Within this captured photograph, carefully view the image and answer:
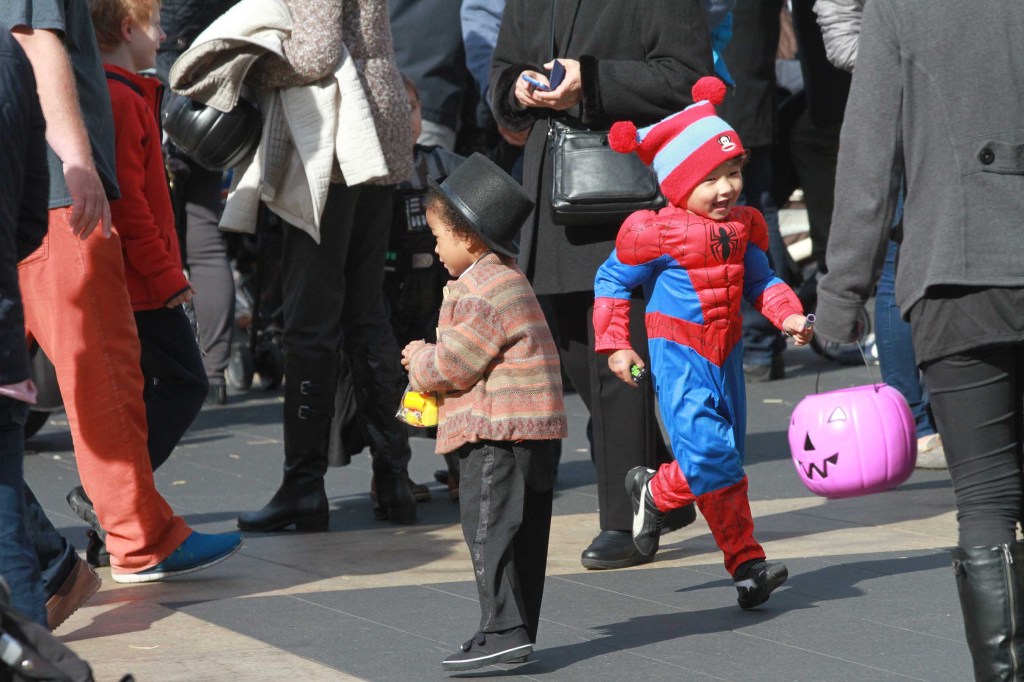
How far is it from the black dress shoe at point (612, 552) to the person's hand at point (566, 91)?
56.5 inches

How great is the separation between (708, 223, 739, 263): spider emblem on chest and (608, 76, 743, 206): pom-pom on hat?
0.50ft

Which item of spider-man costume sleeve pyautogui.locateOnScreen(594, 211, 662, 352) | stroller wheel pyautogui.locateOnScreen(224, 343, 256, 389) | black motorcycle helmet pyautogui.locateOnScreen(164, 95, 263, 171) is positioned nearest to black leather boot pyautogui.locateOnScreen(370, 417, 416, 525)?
black motorcycle helmet pyautogui.locateOnScreen(164, 95, 263, 171)

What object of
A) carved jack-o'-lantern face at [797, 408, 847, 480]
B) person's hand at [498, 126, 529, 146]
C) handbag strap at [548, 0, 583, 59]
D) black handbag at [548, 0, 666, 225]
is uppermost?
handbag strap at [548, 0, 583, 59]

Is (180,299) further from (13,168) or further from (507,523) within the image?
(13,168)

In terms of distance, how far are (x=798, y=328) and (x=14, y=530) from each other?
7.54 ft

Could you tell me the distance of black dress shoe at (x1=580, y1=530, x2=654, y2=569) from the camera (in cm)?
550

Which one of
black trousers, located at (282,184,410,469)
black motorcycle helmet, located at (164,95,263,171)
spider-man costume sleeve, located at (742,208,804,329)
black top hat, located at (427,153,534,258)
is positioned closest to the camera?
black top hat, located at (427,153,534,258)

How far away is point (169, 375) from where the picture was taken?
5527 millimetres

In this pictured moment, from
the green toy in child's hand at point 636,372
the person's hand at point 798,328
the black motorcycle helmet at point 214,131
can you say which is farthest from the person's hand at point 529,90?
the person's hand at point 798,328

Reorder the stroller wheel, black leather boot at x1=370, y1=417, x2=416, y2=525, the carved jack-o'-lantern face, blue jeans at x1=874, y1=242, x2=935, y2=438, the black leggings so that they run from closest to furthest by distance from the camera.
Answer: the black leggings, the carved jack-o'-lantern face, black leather boot at x1=370, y1=417, x2=416, y2=525, blue jeans at x1=874, y1=242, x2=935, y2=438, the stroller wheel

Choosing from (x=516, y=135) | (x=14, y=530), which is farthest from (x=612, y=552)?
(x=14, y=530)

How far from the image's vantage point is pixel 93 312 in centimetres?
495

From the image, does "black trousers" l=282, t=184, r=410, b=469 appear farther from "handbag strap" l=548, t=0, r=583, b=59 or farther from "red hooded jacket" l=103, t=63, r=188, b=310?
"handbag strap" l=548, t=0, r=583, b=59

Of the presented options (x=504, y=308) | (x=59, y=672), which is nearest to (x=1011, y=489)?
(x=504, y=308)
